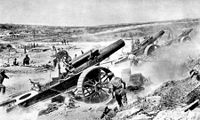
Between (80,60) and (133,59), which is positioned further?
(133,59)

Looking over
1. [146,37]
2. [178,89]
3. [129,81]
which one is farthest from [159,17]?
[178,89]

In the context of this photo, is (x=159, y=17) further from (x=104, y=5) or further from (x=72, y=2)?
(x=72, y=2)

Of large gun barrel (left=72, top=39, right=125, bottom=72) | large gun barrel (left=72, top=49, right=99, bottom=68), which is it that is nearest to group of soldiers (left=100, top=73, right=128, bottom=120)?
large gun barrel (left=72, top=39, right=125, bottom=72)

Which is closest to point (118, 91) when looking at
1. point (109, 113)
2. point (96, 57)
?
point (109, 113)

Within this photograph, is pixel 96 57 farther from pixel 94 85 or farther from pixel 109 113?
pixel 109 113

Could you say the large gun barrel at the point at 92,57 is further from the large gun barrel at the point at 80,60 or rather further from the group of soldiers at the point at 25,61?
the group of soldiers at the point at 25,61

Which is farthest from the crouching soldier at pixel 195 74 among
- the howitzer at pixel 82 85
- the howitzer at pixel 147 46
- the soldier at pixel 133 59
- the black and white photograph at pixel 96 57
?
the howitzer at pixel 147 46
